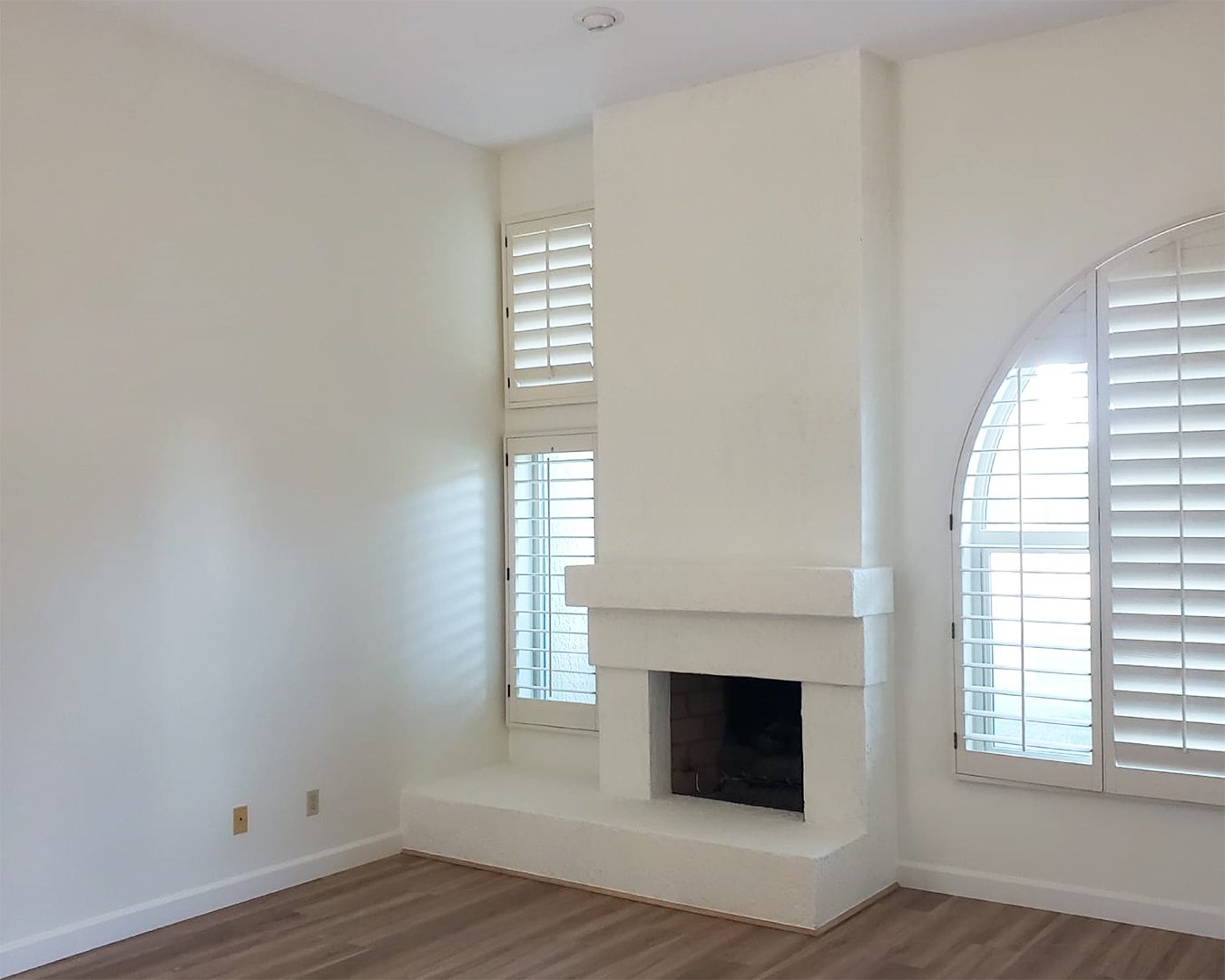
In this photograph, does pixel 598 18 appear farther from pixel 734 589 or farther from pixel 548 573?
pixel 548 573

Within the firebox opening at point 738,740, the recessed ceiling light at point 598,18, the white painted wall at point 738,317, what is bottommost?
the firebox opening at point 738,740

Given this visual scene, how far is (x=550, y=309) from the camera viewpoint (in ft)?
17.4

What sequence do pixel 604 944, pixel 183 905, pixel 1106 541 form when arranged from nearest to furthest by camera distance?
pixel 604 944, pixel 1106 541, pixel 183 905

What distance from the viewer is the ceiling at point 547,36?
12.7 feet

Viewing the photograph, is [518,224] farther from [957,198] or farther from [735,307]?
[957,198]

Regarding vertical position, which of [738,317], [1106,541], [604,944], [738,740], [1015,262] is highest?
[1015,262]

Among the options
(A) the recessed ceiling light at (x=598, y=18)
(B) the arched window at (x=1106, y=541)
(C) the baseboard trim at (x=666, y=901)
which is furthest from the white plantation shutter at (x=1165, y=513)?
(A) the recessed ceiling light at (x=598, y=18)

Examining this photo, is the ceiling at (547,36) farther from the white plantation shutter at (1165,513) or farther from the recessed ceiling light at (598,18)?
the white plantation shutter at (1165,513)

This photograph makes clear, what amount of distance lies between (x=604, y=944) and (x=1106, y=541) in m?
2.05

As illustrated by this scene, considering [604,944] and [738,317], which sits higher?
[738,317]

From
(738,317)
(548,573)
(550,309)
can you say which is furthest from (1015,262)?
(548,573)

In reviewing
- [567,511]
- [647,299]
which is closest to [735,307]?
[647,299]

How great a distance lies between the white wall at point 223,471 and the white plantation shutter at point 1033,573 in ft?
7.07

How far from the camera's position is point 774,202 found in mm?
4398
